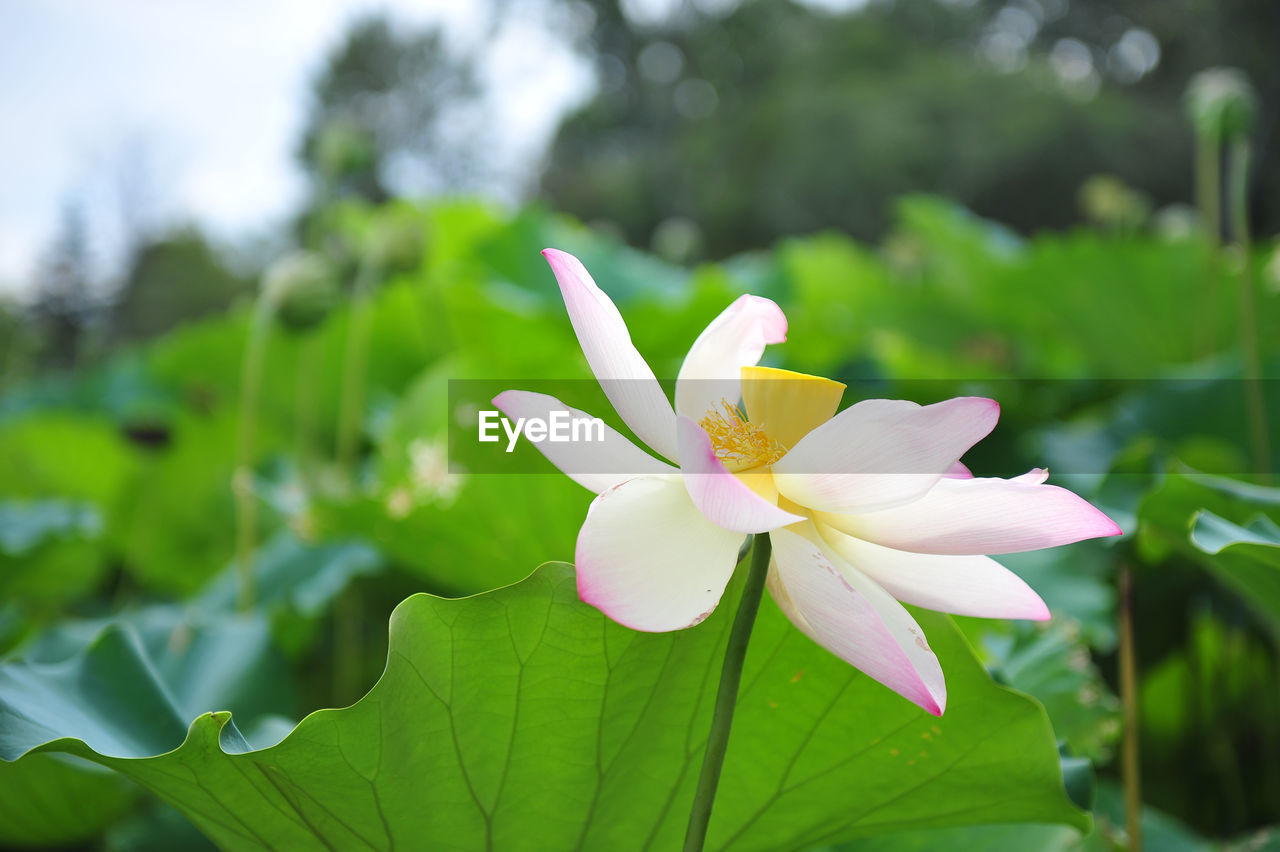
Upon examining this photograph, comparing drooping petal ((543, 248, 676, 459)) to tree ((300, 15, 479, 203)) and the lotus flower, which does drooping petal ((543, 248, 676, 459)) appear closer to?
the lotus flower

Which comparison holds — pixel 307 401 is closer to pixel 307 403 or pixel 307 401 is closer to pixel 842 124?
pixel 307 403

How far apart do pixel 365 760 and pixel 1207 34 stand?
7.27m

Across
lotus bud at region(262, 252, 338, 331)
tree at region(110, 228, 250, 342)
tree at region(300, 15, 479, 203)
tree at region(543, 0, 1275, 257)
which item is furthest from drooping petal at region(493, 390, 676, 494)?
tree at region(300, 15, 479, 203)

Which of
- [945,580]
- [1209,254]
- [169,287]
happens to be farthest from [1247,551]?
[169,287]

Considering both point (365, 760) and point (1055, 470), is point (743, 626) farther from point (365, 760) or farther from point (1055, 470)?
point (1055, 470)

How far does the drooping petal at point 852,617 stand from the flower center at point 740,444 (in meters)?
0.02

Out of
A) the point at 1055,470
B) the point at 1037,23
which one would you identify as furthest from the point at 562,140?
the point at 1055,470

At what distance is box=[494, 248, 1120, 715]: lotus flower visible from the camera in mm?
186

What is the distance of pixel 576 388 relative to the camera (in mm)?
599

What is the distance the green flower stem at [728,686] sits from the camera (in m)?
0.21

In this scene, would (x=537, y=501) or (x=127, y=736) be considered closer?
(x=127, y=736)

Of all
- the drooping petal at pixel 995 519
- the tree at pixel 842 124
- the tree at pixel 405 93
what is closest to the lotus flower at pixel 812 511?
the drooping petal at pixel 995 519

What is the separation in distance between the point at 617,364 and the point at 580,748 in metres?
0.12

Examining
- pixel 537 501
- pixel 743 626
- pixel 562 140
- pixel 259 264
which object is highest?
pixel 743 626
